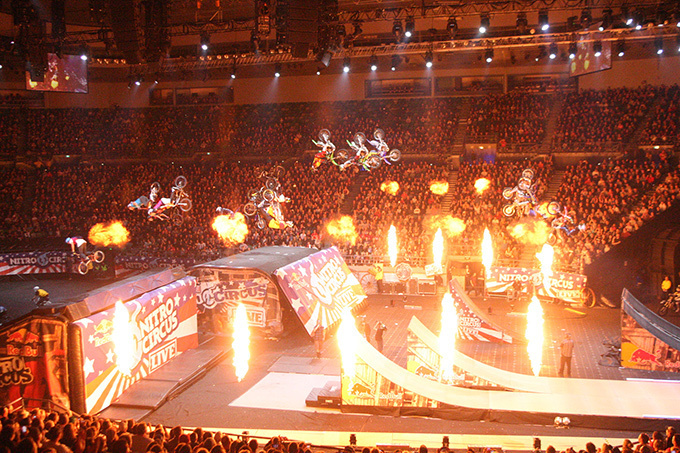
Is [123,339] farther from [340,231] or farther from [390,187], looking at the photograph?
[390,187]

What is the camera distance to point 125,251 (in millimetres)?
28297

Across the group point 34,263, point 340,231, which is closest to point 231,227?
point 340,231

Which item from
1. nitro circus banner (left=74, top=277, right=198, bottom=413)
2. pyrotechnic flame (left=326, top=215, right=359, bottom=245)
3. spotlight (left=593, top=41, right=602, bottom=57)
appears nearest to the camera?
nitro circus banner (left=74, top=277, right=198, bottom=413)

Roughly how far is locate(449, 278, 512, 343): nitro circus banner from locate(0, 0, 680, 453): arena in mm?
104

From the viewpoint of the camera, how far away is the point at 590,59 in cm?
2366

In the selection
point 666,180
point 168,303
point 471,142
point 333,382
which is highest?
point 471,142

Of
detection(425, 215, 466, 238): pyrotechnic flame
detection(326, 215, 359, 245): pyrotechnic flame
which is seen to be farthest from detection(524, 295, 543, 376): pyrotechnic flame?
detection(326, 215, 359, 245): pyrotechnic flame

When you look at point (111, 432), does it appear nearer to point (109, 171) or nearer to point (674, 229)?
point (674, 229)

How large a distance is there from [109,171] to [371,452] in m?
31.6

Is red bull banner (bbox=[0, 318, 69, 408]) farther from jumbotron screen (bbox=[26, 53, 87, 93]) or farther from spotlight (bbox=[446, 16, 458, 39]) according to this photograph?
jumbotron screen (bbox=[26, 53, 87, 93])

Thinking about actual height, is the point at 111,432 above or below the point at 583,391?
above

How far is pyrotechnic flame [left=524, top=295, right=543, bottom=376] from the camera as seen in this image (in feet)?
50.9

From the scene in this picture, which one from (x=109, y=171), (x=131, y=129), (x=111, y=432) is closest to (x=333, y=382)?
(x=111, y=432)

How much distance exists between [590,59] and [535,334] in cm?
1268
